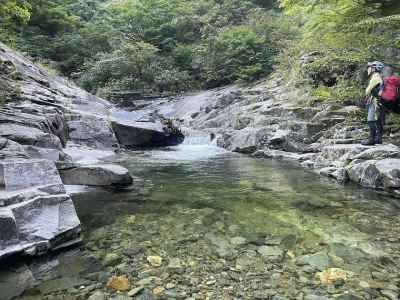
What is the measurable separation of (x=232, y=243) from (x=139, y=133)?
1044 centimetres

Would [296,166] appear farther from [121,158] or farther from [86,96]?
[86,96]

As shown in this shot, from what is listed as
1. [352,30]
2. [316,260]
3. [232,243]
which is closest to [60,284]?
[232,243]

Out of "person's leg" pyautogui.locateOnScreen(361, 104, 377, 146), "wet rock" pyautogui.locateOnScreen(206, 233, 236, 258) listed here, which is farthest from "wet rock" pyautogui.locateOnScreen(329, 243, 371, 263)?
"person's leg" pyautogui.locateOnScreen(361, 104, 377, 146)

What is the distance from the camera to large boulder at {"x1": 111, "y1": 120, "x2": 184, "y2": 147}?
1454 centimetres

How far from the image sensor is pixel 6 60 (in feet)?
45.0

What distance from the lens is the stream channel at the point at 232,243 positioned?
3682 mm

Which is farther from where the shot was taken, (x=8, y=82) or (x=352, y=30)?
(x=8, y=82)

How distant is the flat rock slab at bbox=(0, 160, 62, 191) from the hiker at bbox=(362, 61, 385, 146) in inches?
298

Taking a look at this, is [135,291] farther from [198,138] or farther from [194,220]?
[198,138]

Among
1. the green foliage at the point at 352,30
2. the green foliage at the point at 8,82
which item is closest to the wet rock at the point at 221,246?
the green foliage at the point at 352,30

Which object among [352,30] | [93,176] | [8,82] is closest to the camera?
[93,176]

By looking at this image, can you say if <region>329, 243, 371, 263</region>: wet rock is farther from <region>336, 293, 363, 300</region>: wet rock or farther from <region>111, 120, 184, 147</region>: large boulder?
<region>111, 120, 184, 147</region>: large boulder

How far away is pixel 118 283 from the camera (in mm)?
3748

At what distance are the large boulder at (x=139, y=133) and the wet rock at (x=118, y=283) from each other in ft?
36.2
